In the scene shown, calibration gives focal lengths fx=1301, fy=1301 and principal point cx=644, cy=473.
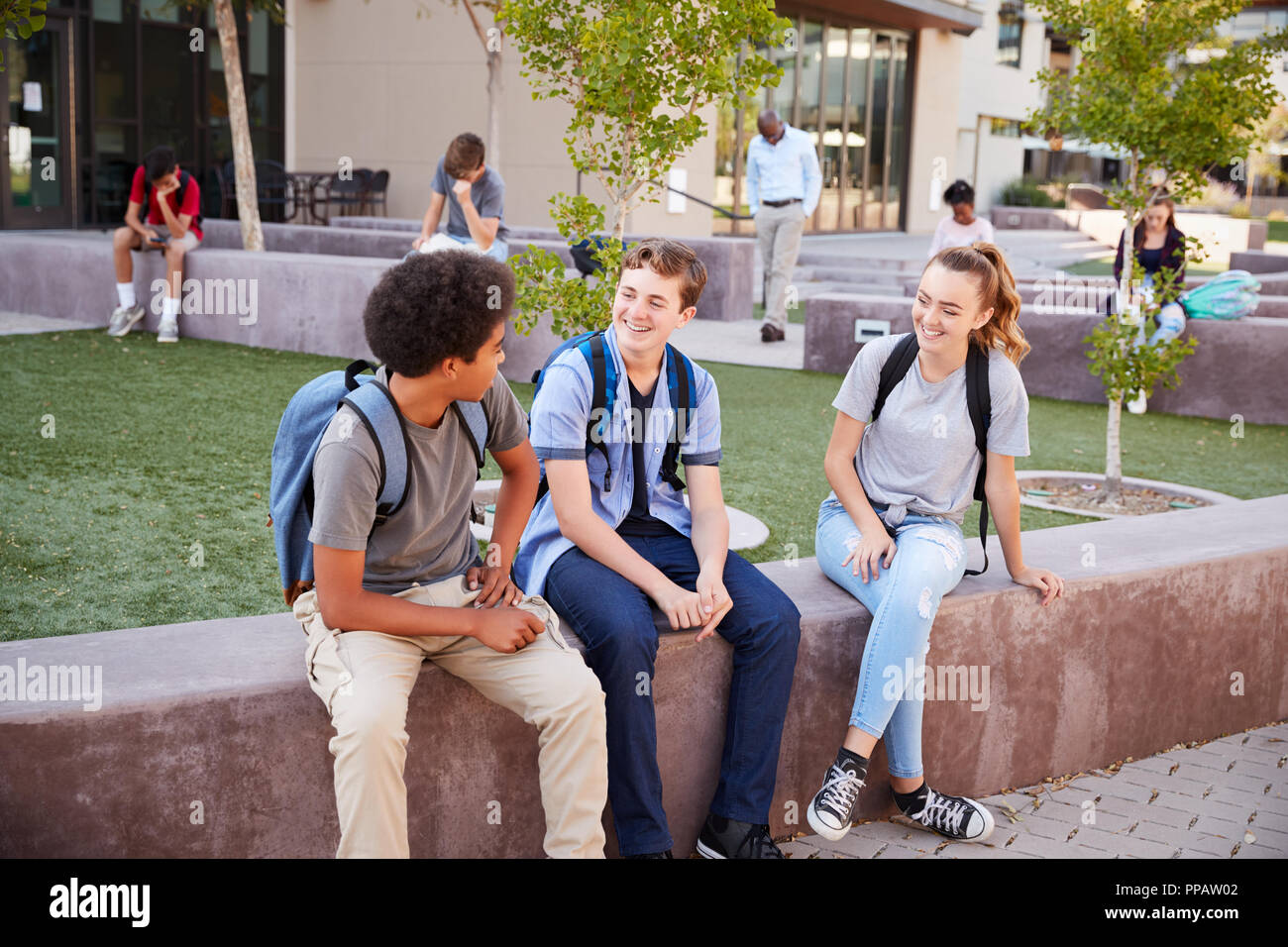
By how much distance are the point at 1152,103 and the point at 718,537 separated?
A: 14.7 feet

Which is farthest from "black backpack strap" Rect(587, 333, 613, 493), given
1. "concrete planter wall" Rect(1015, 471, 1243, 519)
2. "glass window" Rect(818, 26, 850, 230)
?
"glass window" Rect(818, 26, 850, 230)

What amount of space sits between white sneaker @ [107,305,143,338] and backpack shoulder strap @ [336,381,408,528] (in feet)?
26.3

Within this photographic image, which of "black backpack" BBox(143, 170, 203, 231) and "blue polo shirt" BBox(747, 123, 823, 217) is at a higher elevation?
"blue polo shirt" BBox(747, 123, 823, 217)

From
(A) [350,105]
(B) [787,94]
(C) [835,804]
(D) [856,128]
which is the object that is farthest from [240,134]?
(D) [856,128]

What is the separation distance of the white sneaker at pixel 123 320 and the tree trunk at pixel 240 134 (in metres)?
1.43

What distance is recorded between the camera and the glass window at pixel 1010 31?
1310 inches

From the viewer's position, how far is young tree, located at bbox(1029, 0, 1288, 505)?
6457mm

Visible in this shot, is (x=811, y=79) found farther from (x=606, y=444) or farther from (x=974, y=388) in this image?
(x=606, y=444)

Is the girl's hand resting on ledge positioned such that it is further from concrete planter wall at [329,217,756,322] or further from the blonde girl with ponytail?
concrete planter wall at [329,217,756,322]

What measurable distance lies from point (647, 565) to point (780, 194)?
9.27 metres

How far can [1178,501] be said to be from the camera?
22.1 feet

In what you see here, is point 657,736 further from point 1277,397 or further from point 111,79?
point 111,79

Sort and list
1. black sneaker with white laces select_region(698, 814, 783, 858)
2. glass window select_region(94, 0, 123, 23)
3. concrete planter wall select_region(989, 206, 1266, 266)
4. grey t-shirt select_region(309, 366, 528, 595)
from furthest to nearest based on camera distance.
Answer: concrete planter wall select_region(989, 206, 1266, 266), glass window select_region(94, 0, 123, 23), black sneaker with white laces select_region(698, 814, 783, 858), grey t-shirt select_region(309, 366, 528, 595)
